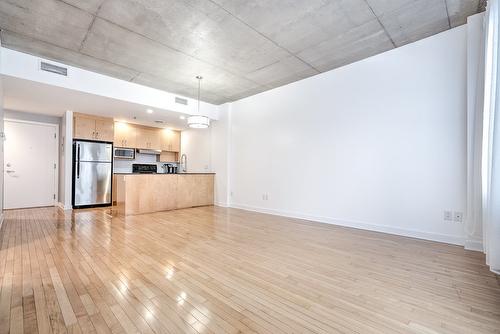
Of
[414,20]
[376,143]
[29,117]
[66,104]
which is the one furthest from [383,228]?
[29,117]

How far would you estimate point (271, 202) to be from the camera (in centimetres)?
529

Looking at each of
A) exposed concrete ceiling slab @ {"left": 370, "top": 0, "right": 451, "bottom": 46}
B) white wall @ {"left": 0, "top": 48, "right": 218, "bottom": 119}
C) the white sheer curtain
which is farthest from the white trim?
the white sheer curtain

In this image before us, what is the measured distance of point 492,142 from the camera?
201 centimetres

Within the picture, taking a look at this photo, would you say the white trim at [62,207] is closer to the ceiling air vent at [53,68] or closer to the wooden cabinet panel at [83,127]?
the wooden cabinet panel at [83,127]

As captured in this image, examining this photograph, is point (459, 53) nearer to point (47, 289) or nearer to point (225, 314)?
point (225, 314)

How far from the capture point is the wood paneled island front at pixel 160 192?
501cm

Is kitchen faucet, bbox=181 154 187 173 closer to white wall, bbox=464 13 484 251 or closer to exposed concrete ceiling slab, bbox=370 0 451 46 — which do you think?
exposed concrete ceiling slab, bbox=370 0 451 46

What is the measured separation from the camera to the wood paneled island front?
501cm

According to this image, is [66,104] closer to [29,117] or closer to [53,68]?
[53,68]

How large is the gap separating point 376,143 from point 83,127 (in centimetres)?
670

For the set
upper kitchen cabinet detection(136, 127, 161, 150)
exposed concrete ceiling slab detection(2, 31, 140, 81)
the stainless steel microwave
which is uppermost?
exposed concrete ceiling slab detection(2, 31, 140, 81)

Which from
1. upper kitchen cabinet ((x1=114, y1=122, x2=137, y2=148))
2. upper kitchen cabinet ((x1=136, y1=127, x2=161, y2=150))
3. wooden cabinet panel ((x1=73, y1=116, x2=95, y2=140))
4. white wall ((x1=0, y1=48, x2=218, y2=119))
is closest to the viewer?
white wall ((x1=0, y1=48, x2=218, y2=119))

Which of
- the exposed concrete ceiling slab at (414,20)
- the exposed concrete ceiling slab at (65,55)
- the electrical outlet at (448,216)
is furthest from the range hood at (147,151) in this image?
the electrical outlet at (448,216)

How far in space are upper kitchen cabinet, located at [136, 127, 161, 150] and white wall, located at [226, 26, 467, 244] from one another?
390 cm
